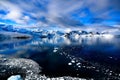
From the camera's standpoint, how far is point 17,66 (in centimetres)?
3541

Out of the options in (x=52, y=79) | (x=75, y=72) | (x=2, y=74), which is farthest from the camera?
(x=75, y=72)

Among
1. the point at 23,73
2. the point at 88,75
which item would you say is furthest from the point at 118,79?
the point at 23,73

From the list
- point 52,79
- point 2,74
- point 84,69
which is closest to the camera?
point 52,79

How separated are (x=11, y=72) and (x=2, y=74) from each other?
1931 mm

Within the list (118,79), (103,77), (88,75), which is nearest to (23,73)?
(88,75)

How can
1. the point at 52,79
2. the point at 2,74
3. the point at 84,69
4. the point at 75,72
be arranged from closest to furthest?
the point at 52,79 < the point at 2,74 < the point at 75,72 < the point at 84,69

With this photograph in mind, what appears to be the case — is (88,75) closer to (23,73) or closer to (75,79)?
(75,79)

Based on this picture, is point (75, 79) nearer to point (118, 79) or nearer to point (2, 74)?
point (118, 79)

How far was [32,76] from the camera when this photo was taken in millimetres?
28547

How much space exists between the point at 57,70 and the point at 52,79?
7450mm

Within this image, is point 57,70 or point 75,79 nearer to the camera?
point 75,79

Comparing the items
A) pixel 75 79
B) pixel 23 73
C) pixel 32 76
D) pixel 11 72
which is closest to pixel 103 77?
pixel 75 79

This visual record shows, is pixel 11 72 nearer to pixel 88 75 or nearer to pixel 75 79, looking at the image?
pixel 75 79

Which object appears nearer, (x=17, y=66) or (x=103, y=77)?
(x=103, y=77)
